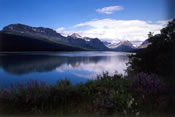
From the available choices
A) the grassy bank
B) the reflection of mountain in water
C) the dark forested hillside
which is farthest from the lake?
the dark forested hillside

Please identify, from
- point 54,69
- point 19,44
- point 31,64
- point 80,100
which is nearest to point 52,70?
point 54,69

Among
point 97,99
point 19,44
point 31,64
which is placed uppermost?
point 19,44

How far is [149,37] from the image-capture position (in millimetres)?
5941

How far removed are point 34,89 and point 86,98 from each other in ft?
4.09

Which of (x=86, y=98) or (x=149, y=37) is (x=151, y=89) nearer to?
(x=86, y=98)

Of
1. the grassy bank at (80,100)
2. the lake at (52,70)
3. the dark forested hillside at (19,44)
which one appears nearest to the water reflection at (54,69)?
the lake at (52,70)

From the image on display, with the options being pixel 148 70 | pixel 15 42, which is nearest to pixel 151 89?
pixel 148 70

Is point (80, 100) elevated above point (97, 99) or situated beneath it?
situated beneath

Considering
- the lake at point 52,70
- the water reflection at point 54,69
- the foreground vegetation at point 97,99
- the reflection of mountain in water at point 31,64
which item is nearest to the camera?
the foreground vegetation at point 97,99

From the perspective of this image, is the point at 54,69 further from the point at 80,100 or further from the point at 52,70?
the point at 80,100

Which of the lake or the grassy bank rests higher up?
the grassy bank

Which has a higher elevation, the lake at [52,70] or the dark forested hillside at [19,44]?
the dark forested hillside at [19,44]

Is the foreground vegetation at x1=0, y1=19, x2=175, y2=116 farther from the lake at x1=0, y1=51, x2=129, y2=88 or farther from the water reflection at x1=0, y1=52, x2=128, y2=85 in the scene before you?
the water reflection at x1=0, y1=52, x2=128, y2=85

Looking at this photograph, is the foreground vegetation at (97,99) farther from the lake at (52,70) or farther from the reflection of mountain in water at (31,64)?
the reflection of mountain in water at (31,64)
